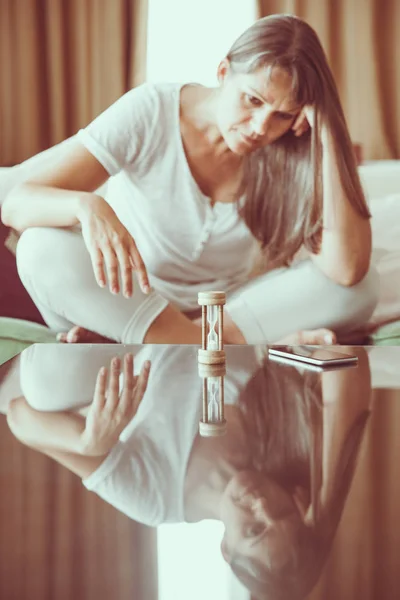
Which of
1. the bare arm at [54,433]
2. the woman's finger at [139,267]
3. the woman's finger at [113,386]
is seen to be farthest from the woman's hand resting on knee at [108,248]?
the bare arm at [54,433]

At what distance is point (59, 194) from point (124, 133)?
211 mm

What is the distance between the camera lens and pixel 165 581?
404mm

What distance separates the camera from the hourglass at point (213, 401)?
72cm

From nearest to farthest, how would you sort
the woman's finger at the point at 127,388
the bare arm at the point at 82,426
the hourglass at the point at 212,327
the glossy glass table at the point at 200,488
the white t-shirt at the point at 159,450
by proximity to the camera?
the glossy glass table at the point at 200,488 < the white t-shirt at the point at 159,450 < the bare arm at the point at 82,426 < the woman's finger at the point at 127,388 < the hourglass at the point at 212,327

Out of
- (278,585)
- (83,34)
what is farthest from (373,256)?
(278,585)

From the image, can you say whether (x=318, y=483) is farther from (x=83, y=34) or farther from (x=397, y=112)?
(x=83, y=34)

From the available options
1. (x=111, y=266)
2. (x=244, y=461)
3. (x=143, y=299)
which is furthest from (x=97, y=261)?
(x=244, y=461)

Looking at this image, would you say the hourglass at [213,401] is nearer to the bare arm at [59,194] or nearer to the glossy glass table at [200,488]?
the glossy glass table at [200,488]

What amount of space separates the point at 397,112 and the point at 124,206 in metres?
0.70

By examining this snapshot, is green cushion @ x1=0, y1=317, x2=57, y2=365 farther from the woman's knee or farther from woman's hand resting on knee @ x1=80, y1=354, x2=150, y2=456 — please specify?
woman's hand resting on knee @ x1=80, y1=354, x2=150, y2=456

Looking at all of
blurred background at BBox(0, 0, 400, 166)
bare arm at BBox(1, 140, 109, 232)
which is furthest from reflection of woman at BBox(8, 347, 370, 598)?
blurred background at BBox(0, 0, 400, 166)

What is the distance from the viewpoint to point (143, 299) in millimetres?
1598

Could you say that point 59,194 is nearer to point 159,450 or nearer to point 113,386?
point 113,386

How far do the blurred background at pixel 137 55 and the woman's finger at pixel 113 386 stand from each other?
0.76 metres
